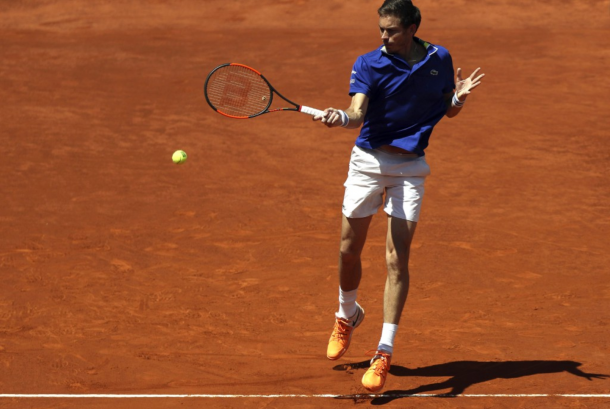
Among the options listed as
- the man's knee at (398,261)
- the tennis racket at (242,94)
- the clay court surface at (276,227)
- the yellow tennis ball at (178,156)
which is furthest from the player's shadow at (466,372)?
the yellow tennis ball at (178,156)

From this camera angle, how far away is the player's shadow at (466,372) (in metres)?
5.80

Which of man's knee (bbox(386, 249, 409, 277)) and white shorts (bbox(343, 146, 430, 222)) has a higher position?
white shorts (bbox(343, 146, 430, 222))

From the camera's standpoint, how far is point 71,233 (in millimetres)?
9180

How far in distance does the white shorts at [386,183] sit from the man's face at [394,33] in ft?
2.37

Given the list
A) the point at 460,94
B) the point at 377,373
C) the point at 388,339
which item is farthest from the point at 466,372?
the point at 460,94

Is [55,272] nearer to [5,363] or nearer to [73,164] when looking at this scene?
[5,363]

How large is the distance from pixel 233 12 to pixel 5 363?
45.6 ft

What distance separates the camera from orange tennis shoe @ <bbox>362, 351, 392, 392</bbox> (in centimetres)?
552

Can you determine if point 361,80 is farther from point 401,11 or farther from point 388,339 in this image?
point 388,339

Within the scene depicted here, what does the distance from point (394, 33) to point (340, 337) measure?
2173 millimetres

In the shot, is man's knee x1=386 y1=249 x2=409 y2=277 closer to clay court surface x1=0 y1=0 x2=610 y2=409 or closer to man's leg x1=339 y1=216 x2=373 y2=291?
man's leg x1=339 y1=216 x2=373 y2=291

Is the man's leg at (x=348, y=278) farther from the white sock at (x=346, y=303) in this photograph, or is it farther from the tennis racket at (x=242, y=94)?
the tennis racket at (x=242, y=94)

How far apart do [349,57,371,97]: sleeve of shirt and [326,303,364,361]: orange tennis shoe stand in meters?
1.67

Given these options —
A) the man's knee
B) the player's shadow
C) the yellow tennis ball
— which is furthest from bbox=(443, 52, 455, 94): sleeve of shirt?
the yellow tennis ball
